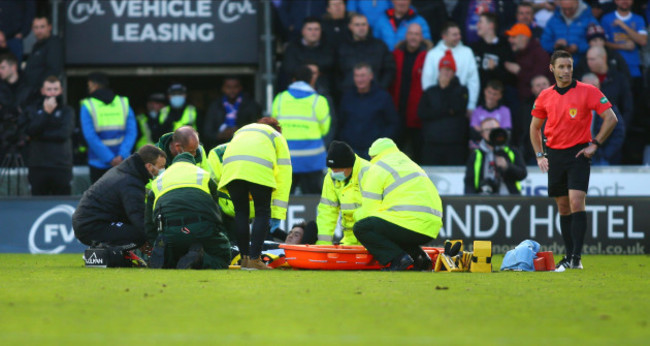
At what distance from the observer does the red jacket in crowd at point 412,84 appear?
1692 cm

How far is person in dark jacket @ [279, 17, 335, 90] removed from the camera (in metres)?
16.7

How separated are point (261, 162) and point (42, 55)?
24.0 ft

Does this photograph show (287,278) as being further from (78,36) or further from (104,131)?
(78,36)

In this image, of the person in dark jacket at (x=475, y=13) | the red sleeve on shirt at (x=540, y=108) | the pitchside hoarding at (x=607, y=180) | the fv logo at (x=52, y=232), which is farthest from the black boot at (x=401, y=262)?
the person in dark jacket at (x=475, y=13)

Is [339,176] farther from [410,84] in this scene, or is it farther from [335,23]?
[335,23]

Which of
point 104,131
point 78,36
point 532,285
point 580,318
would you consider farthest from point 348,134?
point 580,318

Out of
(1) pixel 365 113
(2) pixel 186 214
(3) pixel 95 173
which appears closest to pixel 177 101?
(3) pixel 95 173

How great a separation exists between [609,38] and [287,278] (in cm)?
985

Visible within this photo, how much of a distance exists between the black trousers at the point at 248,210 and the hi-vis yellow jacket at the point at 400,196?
955 millimetres

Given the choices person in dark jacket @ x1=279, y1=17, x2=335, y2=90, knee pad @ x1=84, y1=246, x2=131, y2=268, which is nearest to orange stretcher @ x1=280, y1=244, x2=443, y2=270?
knee pad @ x1=84, y1=246, x2=131, y2=268

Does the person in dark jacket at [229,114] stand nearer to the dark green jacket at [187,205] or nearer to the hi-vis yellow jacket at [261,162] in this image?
the hi-vis yellow jacket at [261,162]

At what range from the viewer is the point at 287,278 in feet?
32.1

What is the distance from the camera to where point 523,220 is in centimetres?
1584

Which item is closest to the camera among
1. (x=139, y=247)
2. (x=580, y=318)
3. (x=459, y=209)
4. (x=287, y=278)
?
(x=580, y=318)
